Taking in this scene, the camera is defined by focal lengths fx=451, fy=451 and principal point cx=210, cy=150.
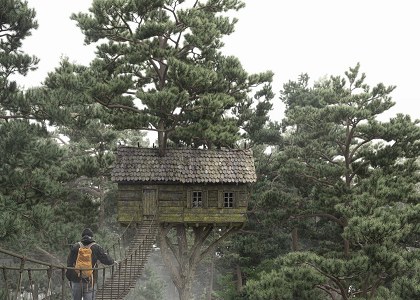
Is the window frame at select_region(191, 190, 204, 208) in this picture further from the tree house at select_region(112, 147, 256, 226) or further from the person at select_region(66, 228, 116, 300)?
the person at select_region(66, 228, 116, 300)

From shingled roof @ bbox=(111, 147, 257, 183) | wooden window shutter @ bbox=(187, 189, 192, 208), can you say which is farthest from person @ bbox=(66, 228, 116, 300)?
wooden window shutter @ bbox=(187, 189, 192, 208)

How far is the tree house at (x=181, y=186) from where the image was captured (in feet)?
58.8

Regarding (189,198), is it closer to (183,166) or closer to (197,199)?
(197,199)

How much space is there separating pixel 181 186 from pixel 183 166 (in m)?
0.82

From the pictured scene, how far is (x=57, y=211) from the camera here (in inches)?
757

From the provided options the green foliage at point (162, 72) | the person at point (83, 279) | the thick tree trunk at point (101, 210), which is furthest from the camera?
the thick tree trunk at point (101, 210)

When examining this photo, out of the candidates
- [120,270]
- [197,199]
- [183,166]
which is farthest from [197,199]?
[120,270]

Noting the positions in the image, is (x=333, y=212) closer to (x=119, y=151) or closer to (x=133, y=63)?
(x=119, y=151)

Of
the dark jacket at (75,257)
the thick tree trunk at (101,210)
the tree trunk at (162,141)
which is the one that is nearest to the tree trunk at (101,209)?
the thick tree trunk at (101,210)

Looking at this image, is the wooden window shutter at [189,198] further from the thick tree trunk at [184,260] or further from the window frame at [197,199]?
the thick tree trunk at [184,260]

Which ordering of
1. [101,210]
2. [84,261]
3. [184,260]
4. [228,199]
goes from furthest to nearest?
[101,210], [184,260], [228,199], [84,261]

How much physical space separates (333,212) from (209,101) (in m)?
6.60

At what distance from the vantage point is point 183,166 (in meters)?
18.3

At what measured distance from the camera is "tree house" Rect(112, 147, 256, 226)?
1792 centimetres
